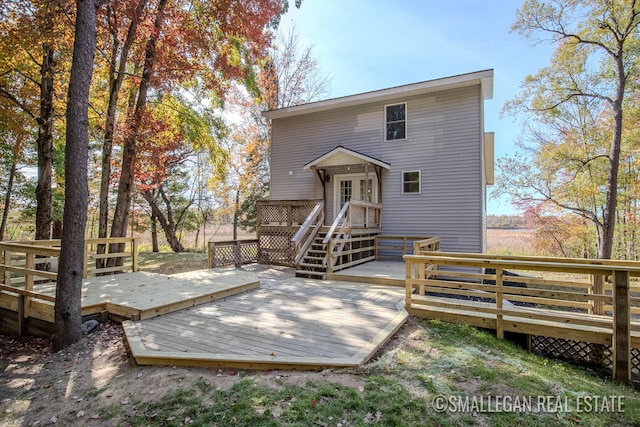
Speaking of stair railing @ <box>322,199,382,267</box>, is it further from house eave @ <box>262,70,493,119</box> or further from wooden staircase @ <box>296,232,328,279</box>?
house eave @ <box>262,70,493,119</box>

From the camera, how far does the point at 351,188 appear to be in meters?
10.9

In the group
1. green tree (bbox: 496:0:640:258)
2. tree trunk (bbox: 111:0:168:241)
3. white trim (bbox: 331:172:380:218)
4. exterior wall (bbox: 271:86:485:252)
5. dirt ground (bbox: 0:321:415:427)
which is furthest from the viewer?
green tree (bbox: 496:0:640:258)

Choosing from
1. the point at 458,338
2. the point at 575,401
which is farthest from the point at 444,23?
the point at 575,401

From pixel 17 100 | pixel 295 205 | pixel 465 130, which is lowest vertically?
pixel 295 205

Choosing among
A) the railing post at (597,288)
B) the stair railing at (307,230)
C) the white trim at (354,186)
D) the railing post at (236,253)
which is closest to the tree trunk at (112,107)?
the railing post at (236,253)

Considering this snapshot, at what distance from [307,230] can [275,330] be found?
4.98m

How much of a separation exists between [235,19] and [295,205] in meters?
→ 5.80

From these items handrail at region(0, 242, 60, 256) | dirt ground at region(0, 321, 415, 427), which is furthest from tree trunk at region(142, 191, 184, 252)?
dirt ground at region(0, 321, 415, 427)

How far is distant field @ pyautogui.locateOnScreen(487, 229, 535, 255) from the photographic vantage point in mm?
17866

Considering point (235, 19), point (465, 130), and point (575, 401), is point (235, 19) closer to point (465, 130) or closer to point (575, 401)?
point (465, 130)

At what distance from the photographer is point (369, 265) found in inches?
346

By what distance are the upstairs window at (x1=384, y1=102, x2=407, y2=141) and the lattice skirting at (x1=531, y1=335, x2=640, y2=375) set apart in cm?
710

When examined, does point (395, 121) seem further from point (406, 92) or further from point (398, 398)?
point (398, 398)

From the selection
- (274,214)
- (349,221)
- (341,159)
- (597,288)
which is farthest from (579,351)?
(274,214)
